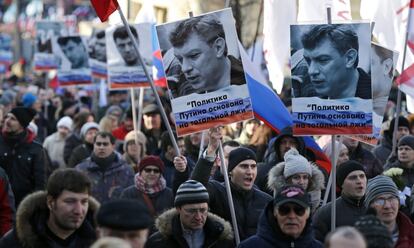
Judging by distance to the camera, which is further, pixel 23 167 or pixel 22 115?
pixel 22 115

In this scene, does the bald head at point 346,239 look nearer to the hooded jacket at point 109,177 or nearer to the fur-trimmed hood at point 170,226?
the fur-trimmed hood at point 170,226

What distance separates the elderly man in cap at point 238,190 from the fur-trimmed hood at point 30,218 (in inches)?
85.8

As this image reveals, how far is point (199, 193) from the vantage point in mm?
8273

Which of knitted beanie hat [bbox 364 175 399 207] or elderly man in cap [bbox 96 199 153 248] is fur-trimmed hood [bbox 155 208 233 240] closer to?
knitted beanie hat [bbox 364 175 399 207]

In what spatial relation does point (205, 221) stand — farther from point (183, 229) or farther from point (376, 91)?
point (376, 91)

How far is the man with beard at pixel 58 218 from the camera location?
7020 mm

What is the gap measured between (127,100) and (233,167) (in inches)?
676

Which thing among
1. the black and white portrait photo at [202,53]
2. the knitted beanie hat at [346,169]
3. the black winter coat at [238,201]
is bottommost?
the black winter coat at [238,201]

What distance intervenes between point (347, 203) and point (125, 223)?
386 centimetres

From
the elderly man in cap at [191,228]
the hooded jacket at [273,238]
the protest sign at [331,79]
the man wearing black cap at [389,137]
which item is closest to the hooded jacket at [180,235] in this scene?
the elderly man in cap at [191,228]

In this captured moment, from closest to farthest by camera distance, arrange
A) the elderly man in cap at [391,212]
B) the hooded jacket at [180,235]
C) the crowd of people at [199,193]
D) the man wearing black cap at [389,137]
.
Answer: the crowd of people at [199,193] < the hooded jacket at [180,235] < the elderly man in cap at [391,212] < the man wearing black cap at [389,137]

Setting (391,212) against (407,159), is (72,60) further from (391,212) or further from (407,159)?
(391,212)

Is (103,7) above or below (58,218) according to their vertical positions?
above

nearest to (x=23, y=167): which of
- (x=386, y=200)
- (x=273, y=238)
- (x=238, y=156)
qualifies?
(x=238, y=156)
